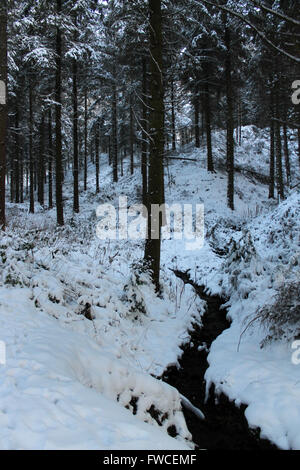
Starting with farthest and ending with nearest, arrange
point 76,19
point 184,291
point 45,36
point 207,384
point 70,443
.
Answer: point 76,19, point 45,36, point 184,291, point 207,384, point 70,443

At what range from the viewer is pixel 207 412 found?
4.39 metres

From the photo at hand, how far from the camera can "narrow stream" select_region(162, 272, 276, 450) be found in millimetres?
3750

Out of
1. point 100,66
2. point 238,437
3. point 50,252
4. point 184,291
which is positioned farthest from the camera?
point 100,66

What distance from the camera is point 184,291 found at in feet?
27.1

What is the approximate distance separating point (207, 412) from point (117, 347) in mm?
1603

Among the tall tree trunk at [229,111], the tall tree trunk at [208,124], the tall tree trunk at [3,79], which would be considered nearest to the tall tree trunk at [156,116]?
the tall tree trunk at [3,79]

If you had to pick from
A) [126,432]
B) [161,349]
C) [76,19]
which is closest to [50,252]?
[161,349]

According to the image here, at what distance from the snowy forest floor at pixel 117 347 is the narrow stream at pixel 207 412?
14 centimetres

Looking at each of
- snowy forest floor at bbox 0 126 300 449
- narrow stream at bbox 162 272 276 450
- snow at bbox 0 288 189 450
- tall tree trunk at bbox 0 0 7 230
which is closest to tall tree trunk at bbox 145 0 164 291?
snowy forest floor at bbox 0 126 300 449

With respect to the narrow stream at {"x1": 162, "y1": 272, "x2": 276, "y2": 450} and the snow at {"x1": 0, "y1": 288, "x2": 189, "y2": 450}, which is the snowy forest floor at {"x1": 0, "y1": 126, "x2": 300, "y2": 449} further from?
the narrow stream at {"x1": 162, "y1": 272, "x2": 276, "y2": 450}

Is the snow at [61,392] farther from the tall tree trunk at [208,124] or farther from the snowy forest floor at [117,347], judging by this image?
the tall tree trunk at [208,124]

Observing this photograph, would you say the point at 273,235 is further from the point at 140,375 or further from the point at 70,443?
the point at 70,443

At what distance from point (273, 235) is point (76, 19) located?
48.9 ft

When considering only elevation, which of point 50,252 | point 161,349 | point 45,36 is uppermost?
point 45,36
